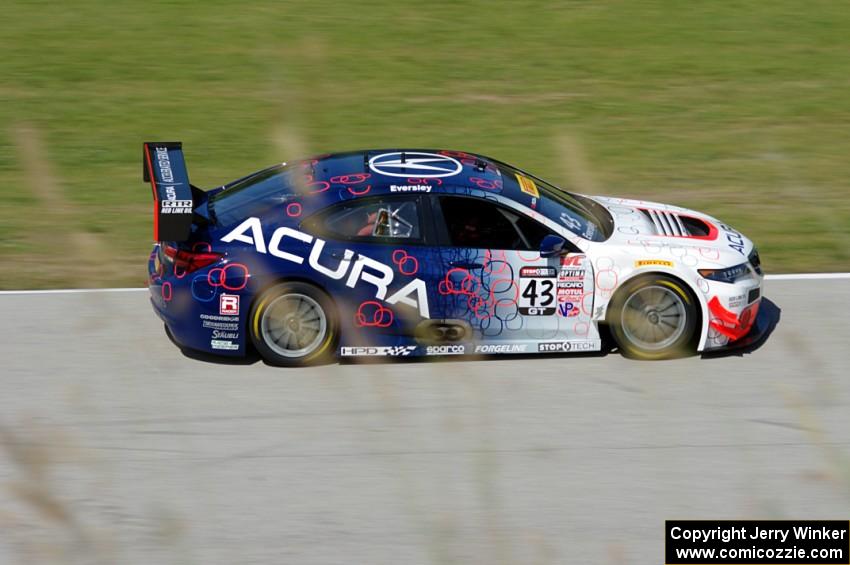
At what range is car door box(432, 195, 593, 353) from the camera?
7.82m

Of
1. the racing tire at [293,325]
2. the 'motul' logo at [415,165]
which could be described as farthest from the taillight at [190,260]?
the 'motul' logo at [415,165]

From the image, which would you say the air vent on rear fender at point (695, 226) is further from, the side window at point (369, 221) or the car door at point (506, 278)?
the side window at point (369, 221)

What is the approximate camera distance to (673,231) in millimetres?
8328

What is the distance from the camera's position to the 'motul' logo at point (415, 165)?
26.6 feet

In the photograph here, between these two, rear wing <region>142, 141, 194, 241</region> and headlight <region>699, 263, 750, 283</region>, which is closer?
rear wing <region>142, 141, 194, 241</region>

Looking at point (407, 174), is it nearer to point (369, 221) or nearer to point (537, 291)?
point (369, 221)

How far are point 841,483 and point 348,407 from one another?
13.9 ft

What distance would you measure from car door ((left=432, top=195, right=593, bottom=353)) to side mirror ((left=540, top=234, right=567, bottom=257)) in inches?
1.1

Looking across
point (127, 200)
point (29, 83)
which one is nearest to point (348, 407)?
point (127, 200)

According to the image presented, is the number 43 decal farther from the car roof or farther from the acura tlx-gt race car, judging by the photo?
the car roof

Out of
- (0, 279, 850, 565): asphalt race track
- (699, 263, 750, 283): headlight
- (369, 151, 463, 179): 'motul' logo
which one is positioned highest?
(369, 151, 463, 179): 'motul' logo

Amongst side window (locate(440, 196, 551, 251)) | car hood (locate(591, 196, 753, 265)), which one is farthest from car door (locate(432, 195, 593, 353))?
car hood (locate(591, 196, 753, 265))

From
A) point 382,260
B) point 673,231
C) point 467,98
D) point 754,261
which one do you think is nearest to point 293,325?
point 382,260

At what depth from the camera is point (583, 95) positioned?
15.8 meters
